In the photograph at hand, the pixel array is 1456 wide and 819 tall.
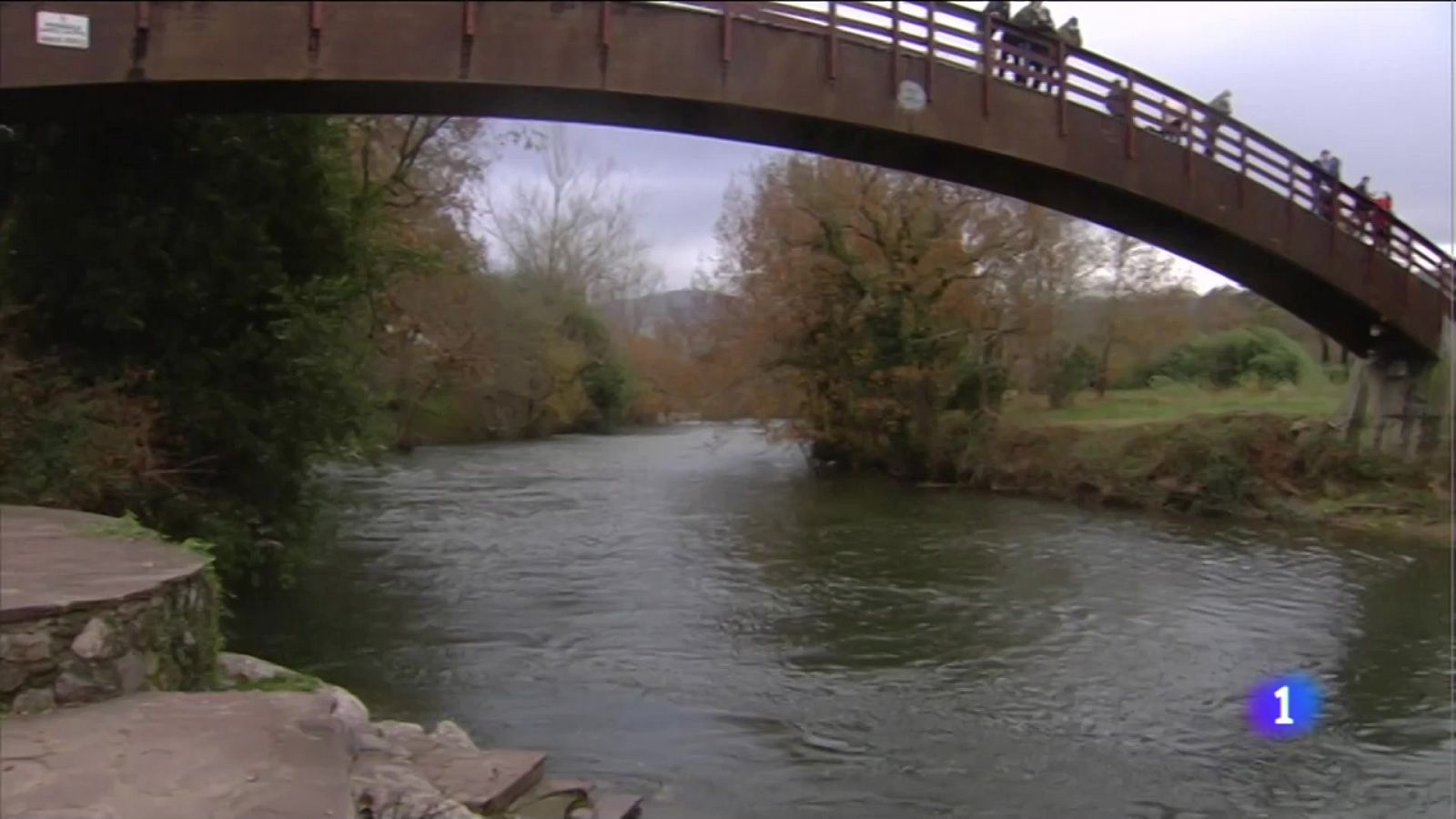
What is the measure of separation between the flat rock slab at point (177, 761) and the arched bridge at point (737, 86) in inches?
316

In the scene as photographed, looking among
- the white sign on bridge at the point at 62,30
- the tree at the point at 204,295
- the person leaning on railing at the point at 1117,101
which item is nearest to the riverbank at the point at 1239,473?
the person leaning on railing at the point at 1117,101

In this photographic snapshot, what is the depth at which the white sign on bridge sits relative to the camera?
11.0m

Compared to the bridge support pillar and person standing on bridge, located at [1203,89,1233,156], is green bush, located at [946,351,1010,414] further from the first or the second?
person standing on bridge, located at [1203,89,1233,156]

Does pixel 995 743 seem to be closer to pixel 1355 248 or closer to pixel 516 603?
pixel 516 603

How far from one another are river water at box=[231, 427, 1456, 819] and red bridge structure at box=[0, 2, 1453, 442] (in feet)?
16.9

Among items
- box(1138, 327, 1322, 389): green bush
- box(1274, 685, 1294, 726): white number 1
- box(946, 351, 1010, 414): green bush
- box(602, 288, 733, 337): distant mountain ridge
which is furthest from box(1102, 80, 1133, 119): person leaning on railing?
box(602, 288, 733, 337): distant mountain ridge

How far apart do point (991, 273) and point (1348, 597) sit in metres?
16.7

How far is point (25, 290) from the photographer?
11.6 meters

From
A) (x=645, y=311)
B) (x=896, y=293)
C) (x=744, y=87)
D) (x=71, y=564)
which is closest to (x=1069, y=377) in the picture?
(x=896, y=293)

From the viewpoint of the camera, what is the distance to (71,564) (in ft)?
20.0

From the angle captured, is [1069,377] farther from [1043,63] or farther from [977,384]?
[1043,63]

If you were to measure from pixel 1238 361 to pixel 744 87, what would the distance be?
26.8 meters

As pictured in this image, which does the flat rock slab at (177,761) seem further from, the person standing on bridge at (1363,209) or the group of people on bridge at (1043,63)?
the person standing on bridge at (1363,209)

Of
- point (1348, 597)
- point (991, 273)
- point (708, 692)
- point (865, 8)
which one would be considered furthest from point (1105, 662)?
point (991, 273)
